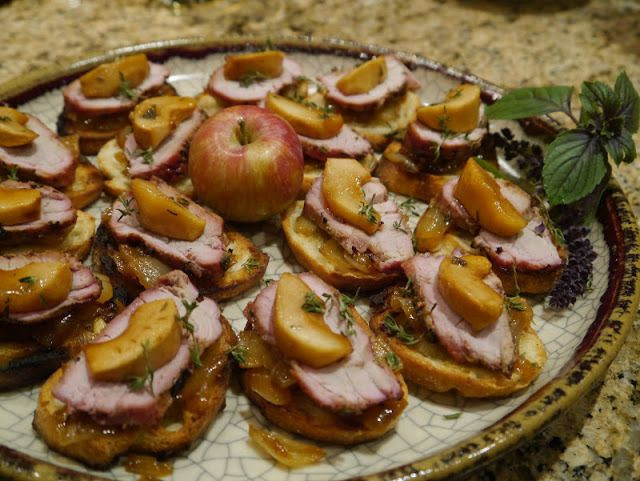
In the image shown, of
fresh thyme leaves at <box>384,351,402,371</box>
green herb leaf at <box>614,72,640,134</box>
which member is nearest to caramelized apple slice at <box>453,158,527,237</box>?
green herb leaf at <box>614,72,640,134</box>

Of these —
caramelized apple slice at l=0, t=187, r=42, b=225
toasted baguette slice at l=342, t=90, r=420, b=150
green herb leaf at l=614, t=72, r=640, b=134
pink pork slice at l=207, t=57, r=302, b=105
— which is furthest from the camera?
toasted baguette slice at l=342, t=90, r=420, b=150

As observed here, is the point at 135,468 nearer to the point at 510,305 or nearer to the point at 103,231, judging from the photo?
the point at 103,231

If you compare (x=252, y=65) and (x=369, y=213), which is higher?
(x=252, y=65)

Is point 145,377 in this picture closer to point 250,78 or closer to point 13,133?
point 13,133

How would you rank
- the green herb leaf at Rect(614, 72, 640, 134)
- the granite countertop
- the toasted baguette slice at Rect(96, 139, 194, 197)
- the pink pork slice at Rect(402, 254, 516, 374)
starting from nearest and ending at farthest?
1. the pink pork slice at Rect(402, 254, 516, 374)
2. the green herb leaf at Rect(614, 72, 640, 134)
3. the toasted baguette slice at Rect(96, 139, 194, 197)
4. the granite countertop

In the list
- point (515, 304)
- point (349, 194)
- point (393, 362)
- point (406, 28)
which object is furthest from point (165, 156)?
point (406, 28)

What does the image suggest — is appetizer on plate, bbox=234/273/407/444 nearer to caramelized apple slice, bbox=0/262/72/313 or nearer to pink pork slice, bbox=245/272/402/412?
pink pork slice, bbox=245/272/402/412

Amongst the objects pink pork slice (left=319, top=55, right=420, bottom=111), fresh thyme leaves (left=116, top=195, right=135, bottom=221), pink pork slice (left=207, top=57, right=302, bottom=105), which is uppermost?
pink pork slice (left=319, top=55, right=420, bottom=111)

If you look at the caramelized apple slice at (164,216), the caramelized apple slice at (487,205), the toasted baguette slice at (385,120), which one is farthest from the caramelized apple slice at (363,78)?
the caramelized apple slice at (164,216)
